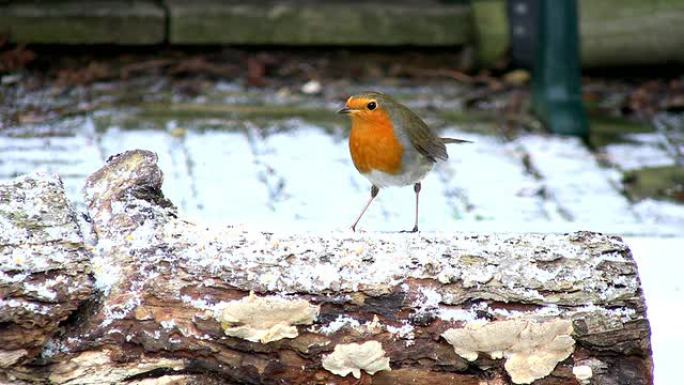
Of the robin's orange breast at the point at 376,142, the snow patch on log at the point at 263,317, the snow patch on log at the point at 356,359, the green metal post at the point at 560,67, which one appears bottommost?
the snow patch on log at the point at 356,359

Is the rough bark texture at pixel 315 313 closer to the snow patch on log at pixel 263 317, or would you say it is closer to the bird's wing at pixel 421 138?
the snow patch on log at pixel 263 317

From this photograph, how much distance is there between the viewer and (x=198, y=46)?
6.92 meters

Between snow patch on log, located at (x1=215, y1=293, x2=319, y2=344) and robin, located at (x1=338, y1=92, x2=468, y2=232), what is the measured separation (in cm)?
121

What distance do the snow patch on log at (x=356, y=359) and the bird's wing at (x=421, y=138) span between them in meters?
1.32

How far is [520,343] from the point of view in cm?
271

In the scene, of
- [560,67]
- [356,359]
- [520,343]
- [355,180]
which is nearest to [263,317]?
[356,359]

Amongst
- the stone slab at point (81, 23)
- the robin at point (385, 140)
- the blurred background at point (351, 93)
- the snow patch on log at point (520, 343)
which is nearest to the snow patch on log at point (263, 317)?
the snow patch on log at point (520, 343)

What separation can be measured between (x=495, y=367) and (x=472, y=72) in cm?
437

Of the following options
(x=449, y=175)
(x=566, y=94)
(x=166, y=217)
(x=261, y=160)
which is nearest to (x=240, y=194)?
(x=261, y=160)

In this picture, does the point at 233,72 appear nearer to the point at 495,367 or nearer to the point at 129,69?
the point at 129,69

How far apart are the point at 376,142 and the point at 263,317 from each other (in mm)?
1277

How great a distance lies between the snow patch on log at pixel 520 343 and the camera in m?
2.69

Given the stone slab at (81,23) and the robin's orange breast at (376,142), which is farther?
the stone slab at (81,23)

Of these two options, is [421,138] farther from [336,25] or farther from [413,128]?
[336,25]
